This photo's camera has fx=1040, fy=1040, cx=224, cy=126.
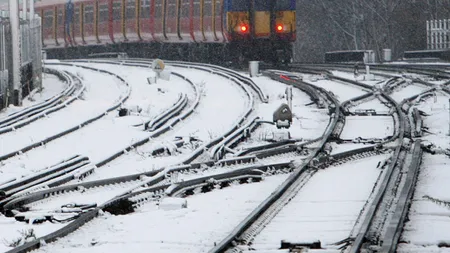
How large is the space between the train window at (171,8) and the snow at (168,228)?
2949cm

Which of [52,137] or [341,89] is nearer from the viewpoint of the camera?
[52,137]

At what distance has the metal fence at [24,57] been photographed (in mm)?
23453

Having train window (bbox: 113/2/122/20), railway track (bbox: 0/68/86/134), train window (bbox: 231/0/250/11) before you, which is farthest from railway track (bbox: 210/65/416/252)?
train window (bbox: 113/2/122/20)

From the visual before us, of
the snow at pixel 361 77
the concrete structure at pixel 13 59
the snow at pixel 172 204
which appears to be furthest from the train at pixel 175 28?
the snow at pixel 172 204

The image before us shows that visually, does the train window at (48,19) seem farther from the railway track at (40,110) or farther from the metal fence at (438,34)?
the railway track at (40,110)

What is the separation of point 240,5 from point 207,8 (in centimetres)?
203

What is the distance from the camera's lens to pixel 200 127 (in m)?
19.3

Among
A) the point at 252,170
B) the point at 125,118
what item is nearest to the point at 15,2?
the point at 125,118

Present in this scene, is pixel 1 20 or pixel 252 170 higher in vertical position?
Answer: pixel 1 20

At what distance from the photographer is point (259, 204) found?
1042 centimetres

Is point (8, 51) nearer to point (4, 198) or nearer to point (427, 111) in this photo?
point (427, 111)

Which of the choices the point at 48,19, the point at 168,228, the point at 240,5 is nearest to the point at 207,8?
the point at 240,5

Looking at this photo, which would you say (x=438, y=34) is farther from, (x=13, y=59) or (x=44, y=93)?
(x=13, y=59)

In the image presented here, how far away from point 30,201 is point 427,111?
11744 mm
